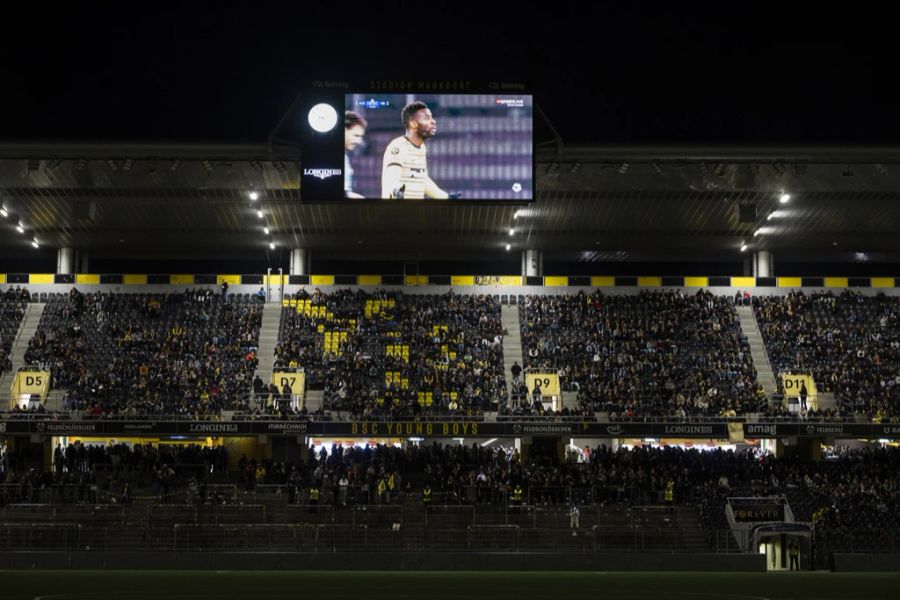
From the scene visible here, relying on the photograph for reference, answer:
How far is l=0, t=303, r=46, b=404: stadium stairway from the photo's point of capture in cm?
4231

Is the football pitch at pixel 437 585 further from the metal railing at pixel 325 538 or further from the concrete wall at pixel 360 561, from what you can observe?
the metal railing at pixel 325 538

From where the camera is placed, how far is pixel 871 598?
70.7ft

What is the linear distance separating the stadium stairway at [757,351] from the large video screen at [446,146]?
15.8 meters

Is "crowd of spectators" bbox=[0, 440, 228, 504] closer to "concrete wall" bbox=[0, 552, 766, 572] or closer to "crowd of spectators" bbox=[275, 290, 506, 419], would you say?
"concrete wall" bbox=[0, 552, 766, 572]

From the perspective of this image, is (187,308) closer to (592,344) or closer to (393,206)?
(393,206)

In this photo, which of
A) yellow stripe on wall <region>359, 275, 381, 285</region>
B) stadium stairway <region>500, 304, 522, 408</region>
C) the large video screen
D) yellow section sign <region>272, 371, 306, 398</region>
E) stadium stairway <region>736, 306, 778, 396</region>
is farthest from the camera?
yellow stripe on wall <region>359, 275, 381, 285</region>

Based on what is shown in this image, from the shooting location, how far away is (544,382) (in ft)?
141

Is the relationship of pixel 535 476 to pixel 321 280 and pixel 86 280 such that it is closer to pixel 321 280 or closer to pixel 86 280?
pixel 321 280

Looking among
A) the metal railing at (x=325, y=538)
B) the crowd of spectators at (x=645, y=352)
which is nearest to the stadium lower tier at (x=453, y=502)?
the metal railing at (x=325, y=538)

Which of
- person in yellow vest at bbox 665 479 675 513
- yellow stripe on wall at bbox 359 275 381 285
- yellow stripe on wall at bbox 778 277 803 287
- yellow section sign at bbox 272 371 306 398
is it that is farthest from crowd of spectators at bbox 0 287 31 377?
yellow stripe on wall at bbox 778 277 803 287

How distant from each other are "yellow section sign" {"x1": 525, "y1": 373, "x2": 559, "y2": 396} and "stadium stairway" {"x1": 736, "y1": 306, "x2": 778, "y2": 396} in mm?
7798

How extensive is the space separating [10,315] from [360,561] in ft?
80.5

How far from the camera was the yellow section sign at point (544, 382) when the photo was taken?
42906mm

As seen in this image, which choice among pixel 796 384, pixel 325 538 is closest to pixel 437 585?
pixel 325 538
